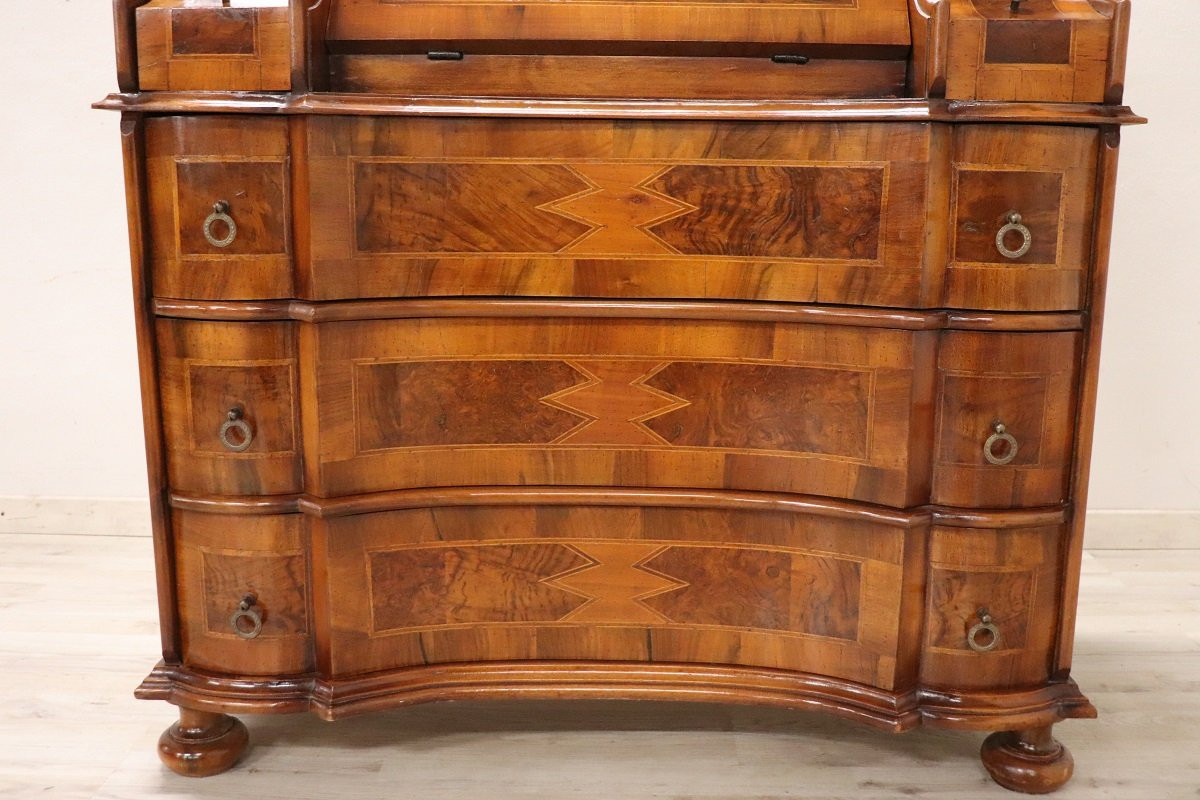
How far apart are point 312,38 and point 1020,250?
113 centimetres

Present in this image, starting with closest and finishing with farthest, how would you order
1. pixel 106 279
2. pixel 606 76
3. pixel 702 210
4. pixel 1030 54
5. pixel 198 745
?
pixel 1030 54 → pixel 702 210 → pixel 606 76 → pixel 198 745 → pixel 106 279

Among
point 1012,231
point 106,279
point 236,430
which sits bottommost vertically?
point 236,430

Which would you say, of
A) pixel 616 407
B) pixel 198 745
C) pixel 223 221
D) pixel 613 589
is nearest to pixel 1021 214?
pixel 616 407

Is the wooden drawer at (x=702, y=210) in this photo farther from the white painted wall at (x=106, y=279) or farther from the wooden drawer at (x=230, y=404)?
the white painted wall at (x=106, y=279)

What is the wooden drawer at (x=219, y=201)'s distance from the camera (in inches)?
68.2

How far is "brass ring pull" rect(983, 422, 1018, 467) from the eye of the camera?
5.86 feet

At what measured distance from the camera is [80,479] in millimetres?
3123

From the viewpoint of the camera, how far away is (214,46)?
1.72 m

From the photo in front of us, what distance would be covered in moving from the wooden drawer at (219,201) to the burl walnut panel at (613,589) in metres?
0.42

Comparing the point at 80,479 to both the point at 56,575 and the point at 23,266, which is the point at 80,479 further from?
the point at 23,266

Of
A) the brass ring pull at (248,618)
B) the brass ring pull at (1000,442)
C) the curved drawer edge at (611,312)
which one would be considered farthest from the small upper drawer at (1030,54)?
the brass ring pull at (248,618)

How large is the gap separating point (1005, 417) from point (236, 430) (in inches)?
48.4

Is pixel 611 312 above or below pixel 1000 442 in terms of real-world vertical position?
above

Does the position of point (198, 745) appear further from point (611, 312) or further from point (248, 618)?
point (611, 312)
